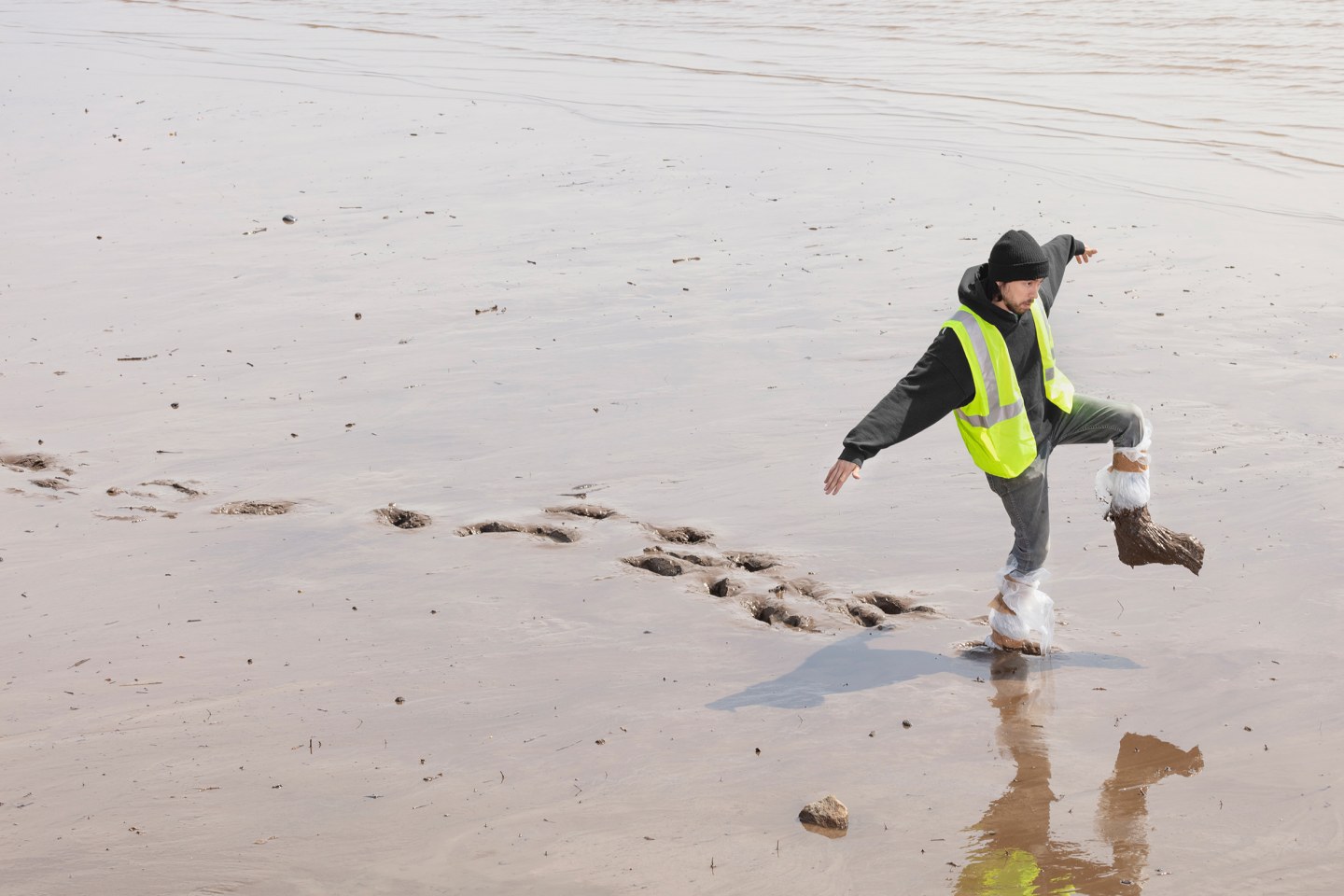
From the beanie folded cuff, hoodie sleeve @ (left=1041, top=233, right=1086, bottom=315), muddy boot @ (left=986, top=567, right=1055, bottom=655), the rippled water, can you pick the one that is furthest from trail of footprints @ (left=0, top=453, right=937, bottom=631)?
the rippled water

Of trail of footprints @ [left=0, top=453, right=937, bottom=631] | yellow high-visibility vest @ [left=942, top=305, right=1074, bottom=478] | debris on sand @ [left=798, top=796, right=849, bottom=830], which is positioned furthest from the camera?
trail of footprints @ [left=0, top=453, right=937, bottom=631]

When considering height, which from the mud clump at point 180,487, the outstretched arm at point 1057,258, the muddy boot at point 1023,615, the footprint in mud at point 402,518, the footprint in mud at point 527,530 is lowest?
the mud clump at point 180,487

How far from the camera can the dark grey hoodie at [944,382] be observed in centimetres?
488

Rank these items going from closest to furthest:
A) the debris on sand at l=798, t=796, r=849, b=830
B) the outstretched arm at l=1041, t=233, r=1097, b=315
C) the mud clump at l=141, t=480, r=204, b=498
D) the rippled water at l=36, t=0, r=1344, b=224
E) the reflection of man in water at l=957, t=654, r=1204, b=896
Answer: the reflection of man in water at l=957, t=654, r=1204, b=896 < the debris on sand at l=798, t=796, r=849, b=830 < the outstretched arm at l=1041, t=233, r=1097, b=315 < the mud clump at l=141, t=480, r=204, b=498 < the rippled water at l=36, t=0, r=1344, b=224

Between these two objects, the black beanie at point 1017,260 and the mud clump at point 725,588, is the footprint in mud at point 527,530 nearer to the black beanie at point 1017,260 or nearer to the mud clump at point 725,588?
the mud clump at point 725,588

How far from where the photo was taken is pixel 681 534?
661 cm

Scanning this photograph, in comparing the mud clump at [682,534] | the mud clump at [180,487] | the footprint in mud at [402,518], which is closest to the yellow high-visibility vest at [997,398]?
the mud clump at [682,534]

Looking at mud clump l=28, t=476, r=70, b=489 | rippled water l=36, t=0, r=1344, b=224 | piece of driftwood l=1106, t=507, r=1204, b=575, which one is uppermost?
rippled water l=36, t=0, r=1344, b=224

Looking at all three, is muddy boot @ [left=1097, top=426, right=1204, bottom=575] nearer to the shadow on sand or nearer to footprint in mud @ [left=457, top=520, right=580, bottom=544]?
the shadow on sand

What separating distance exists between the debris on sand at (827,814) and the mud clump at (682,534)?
7.58ft

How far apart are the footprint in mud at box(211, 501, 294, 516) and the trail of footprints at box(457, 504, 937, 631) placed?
96 cm

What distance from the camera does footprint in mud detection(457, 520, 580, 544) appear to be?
657 centimetres

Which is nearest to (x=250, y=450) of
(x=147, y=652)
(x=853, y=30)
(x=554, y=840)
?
(x=147, y=652)

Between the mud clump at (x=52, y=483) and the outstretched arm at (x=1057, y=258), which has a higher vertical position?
the outstretched arm at (x=1057, y=258)
